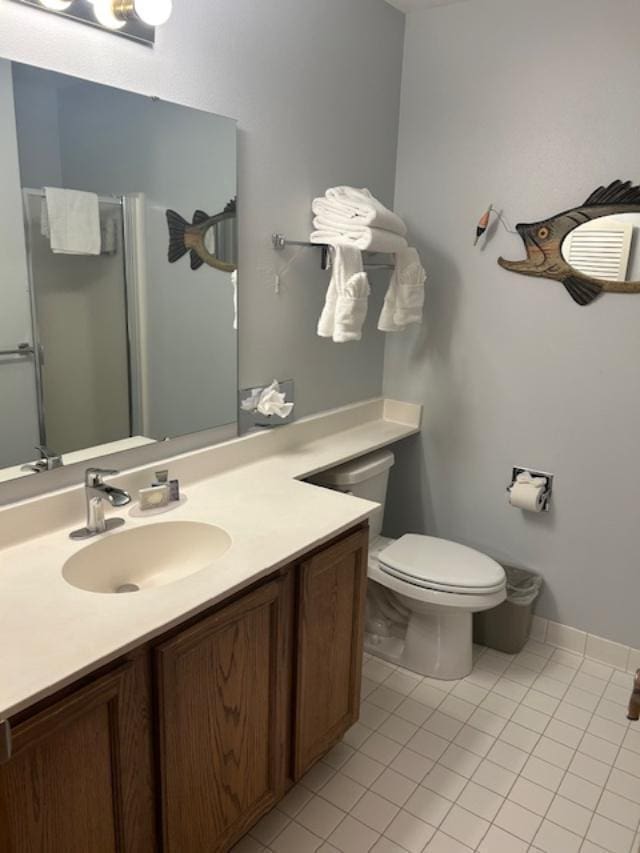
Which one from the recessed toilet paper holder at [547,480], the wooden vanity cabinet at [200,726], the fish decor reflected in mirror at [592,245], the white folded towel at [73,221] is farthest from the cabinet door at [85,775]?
the fish decor reflected in mirror at [592,245]

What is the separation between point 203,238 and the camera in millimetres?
1901

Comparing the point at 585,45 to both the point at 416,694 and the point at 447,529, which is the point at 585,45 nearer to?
the point at 447,529

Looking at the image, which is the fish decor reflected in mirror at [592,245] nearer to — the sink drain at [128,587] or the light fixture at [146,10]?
the light fixture at [146,10]

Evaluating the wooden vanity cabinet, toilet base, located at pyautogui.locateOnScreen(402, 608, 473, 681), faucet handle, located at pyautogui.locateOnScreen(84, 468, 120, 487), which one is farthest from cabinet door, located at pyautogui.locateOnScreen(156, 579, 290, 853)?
toilet base, located at pyautogui.locateOnScreen(402, 608, 473, 681)

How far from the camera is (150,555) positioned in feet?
5.33

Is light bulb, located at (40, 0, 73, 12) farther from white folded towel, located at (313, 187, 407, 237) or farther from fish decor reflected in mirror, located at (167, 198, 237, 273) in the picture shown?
white folded towel, located at (313, 187, 407, 237)

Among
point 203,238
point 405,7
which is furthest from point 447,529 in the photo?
point 405,7

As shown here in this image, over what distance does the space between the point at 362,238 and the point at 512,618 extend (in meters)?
1.56

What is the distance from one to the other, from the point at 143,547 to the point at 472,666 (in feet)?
4.85

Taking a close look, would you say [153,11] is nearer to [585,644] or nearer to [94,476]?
[94,476]

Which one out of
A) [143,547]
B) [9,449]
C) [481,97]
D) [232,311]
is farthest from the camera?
[481,97]

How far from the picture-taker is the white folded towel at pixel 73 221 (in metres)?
1.50

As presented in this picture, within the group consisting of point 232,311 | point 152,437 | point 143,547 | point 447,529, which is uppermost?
point 232,311

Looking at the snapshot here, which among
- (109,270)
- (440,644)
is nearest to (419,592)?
(440,644)
